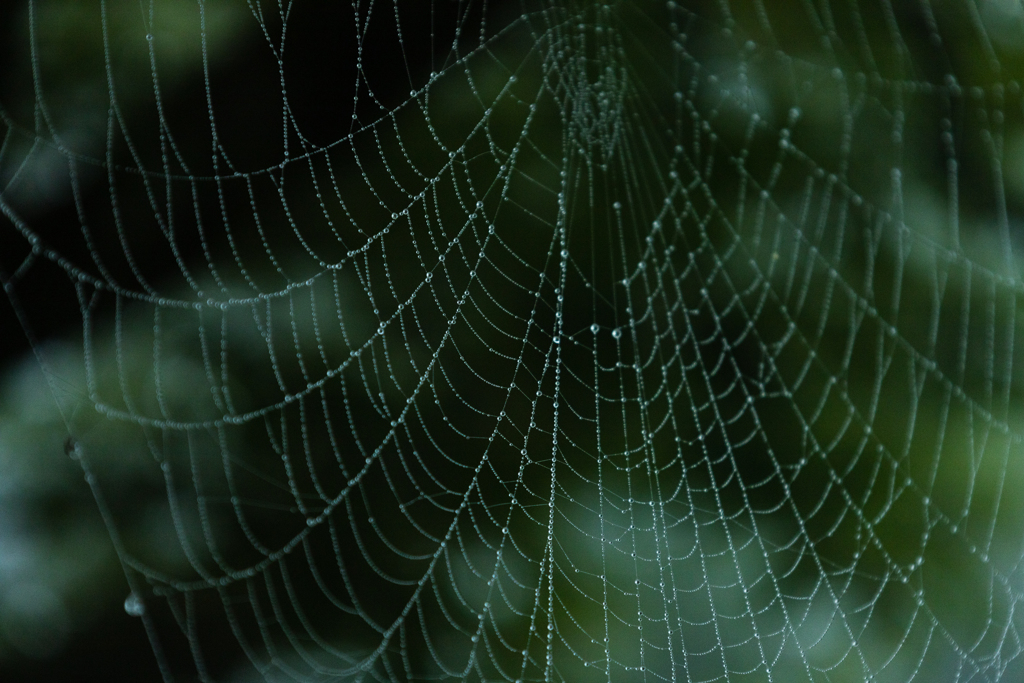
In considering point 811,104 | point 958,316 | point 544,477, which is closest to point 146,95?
point 544,477

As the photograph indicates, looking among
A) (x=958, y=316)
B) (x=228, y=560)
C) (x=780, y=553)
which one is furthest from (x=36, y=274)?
(x=958, y=316)

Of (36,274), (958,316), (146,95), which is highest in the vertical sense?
(146,95)

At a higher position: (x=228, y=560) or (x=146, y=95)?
(x=146, y=95)

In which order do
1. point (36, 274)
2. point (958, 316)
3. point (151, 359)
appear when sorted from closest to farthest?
point (36, 274) < point (151, 359) < point (958, 316)

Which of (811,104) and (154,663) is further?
(811,104)

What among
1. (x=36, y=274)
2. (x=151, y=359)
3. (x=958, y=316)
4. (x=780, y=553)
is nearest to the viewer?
(x=36, y=274)

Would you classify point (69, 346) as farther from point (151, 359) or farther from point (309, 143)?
point (309, 143)
